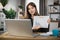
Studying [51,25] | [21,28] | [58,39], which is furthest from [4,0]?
[58,39]

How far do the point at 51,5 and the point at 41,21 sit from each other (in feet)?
12.6

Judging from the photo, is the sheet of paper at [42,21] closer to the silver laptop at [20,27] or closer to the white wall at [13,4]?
the silver laptop at [20,27]

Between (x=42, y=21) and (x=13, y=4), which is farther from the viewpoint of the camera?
(x=13, y=4)

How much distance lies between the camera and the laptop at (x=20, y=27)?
1581mm

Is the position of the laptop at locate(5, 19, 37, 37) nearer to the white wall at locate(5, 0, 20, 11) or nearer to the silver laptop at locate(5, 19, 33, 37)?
the silver laptop at locate(5, 19, 33, 37)

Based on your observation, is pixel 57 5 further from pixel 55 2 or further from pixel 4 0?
pixel 4 0

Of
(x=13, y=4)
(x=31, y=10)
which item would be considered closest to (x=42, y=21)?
(x=31, y=10)

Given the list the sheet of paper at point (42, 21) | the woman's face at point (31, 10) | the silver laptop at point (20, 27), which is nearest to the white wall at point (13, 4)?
the woman's face at point (31, 10)

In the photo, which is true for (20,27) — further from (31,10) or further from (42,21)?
(31,10)

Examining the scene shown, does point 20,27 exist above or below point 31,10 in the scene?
below

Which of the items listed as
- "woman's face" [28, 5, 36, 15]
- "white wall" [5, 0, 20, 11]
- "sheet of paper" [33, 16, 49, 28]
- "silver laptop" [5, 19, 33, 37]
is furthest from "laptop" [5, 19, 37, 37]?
"white wall" [5, 0, 20, 11]

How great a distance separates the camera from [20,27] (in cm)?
162

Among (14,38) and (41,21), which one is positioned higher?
(41,21)

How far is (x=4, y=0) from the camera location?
4039 millimetres
